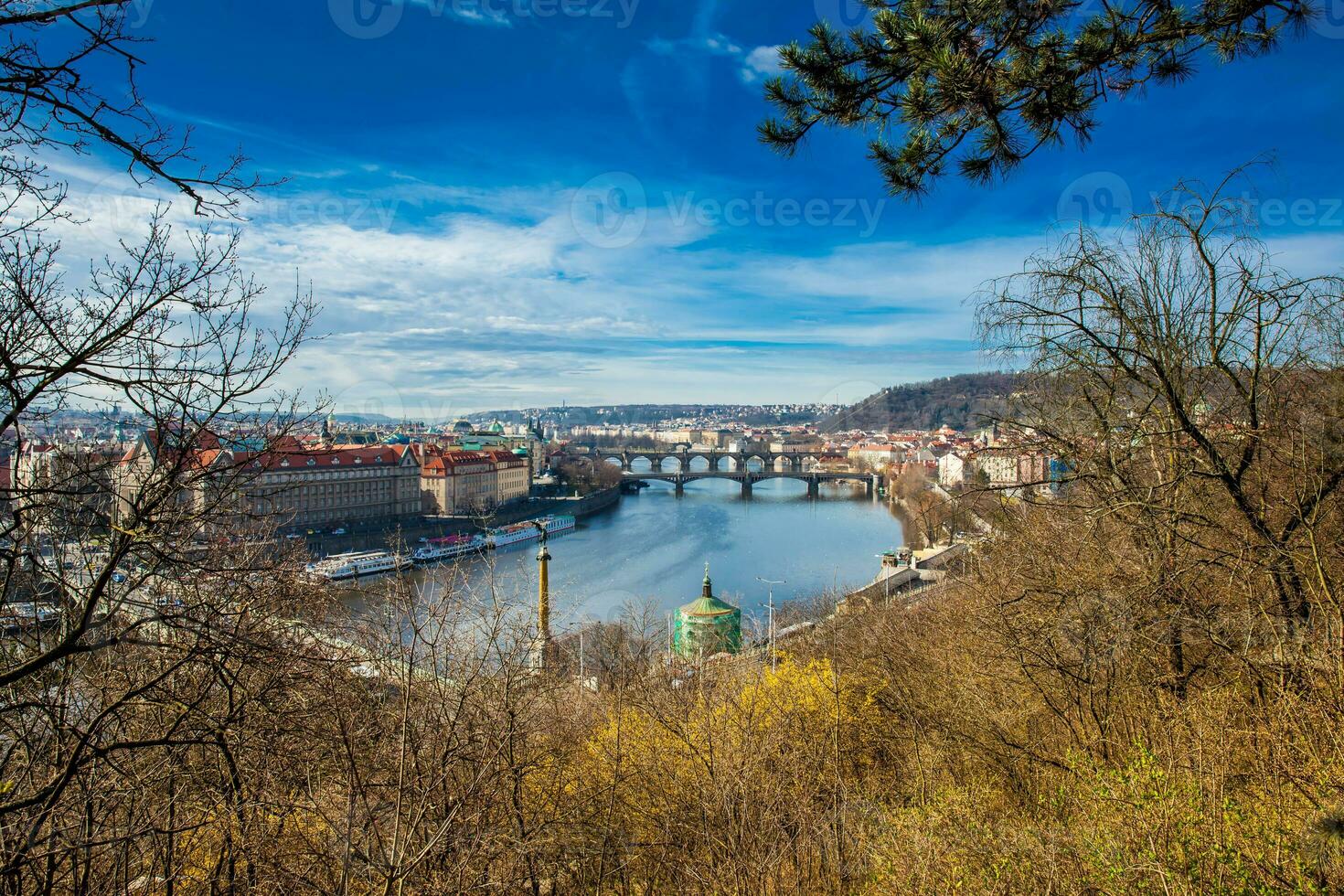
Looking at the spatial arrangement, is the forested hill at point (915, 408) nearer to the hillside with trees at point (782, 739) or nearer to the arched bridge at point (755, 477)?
the arched bridge at point (755, 477)

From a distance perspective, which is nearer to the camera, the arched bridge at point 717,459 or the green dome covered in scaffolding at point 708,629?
the green dome covered in scaffolding at point 708,629

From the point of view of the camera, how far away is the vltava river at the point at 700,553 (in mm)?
15570

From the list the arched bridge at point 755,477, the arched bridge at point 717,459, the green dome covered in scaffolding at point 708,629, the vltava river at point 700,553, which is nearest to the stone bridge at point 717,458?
the arched bridge at point 717,459

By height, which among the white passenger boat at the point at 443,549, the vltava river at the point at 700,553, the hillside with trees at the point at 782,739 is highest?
the hillside with trees at the point at 782,739

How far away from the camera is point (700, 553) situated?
68.6 ft

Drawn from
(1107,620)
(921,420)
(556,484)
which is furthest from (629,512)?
(921,420)

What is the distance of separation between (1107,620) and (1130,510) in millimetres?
400

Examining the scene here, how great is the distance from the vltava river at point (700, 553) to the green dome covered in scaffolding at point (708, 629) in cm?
163

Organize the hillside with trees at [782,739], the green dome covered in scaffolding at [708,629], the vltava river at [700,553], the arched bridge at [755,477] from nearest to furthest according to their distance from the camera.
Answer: the hillside with trees at [782,739]
the green dome covered in scaffolding at [708,629]
the vltava river at [700,553]
the arched bridge at [755,477]

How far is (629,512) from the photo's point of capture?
32.9 metres

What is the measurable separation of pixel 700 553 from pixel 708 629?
11.5 m

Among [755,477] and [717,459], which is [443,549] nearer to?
[755,477]

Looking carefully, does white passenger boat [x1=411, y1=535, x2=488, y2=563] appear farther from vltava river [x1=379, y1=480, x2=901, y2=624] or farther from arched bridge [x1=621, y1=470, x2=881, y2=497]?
arched bridge [x1=621, y1=470, x2=881, y2=497]

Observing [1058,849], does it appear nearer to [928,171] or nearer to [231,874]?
[928,171]
